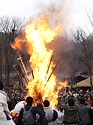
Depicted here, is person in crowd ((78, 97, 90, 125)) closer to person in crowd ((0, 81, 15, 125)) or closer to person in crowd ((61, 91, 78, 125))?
person in crowd ((61, 91, 78, 125))

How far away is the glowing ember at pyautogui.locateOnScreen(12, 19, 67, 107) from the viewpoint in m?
11.3

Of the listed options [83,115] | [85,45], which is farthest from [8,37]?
[83,115]

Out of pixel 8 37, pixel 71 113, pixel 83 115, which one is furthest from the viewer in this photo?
pixel 8 37

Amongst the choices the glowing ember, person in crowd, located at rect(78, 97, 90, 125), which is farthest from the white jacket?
the glowing ember

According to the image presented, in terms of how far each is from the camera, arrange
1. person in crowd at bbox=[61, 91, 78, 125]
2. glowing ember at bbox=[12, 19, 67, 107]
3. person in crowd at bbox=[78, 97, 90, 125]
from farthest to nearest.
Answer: glowing ember at bbox=[12, 19, 67, 107], person in crowd at bbox=[78, 97, 90, 125], person in crowd at bbox=[61, 91, 78, 125]

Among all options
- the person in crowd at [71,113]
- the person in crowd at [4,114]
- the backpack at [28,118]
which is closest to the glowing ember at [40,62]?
the person in crowd at [71,113]

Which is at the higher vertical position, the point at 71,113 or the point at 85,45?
the point at 85,45

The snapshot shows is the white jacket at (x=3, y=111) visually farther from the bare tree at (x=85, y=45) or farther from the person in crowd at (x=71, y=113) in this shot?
the bare tree at (x=85, y=45)

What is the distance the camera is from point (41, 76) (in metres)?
12.0

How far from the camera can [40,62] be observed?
41.4ft

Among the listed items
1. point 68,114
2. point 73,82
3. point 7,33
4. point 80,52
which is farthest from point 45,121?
point 73,82

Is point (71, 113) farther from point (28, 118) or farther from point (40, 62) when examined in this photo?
point (40, 62)

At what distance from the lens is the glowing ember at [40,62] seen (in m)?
11.3

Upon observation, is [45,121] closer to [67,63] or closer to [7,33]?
[7,33]
